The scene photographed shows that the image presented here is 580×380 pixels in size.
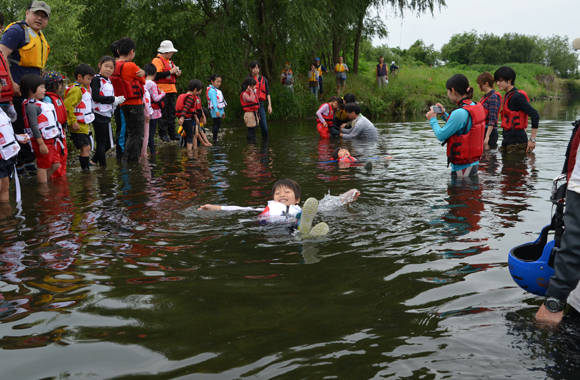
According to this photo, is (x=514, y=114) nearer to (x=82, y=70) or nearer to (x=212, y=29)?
(x=82, y=70)

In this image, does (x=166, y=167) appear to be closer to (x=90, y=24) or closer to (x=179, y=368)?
(x=179, y=368)

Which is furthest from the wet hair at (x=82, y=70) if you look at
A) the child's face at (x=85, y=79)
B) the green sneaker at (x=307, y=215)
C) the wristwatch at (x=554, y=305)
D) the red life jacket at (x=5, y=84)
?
the wristwatch at (x=554, y=305)

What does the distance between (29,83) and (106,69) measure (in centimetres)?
191

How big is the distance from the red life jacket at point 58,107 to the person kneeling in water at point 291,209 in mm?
4110

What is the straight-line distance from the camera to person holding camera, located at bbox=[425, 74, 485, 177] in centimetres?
736

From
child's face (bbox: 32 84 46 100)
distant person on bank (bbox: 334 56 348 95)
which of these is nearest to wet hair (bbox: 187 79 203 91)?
child's face (bbox: 32 84 46 100)

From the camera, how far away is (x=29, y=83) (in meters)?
7.55

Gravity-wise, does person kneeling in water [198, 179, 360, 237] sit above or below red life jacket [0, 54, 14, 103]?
below

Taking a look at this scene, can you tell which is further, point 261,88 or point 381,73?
point 381,73

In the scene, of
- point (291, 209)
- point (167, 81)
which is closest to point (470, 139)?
point (291, 209)

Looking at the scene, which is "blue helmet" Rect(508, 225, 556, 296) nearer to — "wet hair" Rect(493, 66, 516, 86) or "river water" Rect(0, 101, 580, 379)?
"river water" Rect(0, 101, 580, 379)

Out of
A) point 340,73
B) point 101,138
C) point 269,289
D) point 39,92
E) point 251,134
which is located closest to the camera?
point 269,289

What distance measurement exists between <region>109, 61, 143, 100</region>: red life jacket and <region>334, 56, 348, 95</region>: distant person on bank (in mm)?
18346

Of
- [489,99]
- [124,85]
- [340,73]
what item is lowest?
[489,99]
